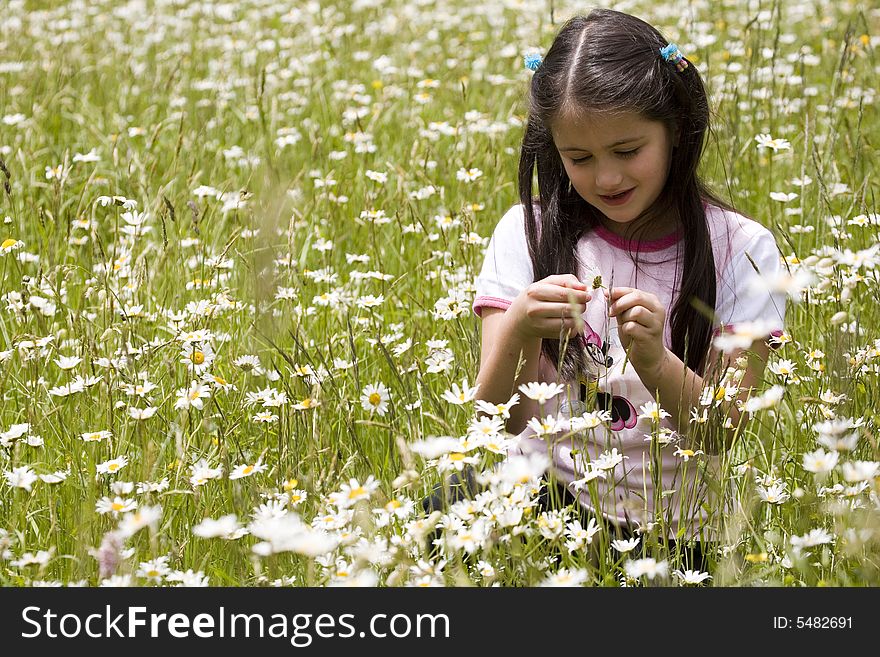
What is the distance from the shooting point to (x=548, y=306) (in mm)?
1804

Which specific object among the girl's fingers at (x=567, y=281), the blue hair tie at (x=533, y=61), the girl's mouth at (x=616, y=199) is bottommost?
the girl's fingers at (x=567, y=281)

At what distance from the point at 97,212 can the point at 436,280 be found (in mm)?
1173

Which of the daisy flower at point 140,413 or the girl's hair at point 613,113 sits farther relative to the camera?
the girl's hair at point 613,113

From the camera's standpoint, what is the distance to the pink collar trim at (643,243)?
85.7 inches

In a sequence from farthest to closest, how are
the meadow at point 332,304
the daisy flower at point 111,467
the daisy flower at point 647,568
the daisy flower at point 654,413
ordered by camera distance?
the daisy flower at point 111,467
the daisy flower at point 654,413
the meadow at point 332,304
the daisy flower at point 647,568

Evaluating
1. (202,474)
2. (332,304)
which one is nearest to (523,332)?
(202,474)

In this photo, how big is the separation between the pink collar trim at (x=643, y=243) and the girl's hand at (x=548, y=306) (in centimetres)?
39

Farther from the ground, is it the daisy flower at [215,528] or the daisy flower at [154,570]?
the daisy flower at [215,528]

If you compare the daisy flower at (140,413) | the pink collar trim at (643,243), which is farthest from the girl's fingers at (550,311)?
the daisy flower at (140,413)

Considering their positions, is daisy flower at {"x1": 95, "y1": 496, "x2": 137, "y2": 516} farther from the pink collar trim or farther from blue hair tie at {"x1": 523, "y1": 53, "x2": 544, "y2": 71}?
blue hair tie at {"x1": 523, "y1": 53, "x2": 544, "y2": 71}

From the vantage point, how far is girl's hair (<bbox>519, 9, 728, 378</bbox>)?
2018mm

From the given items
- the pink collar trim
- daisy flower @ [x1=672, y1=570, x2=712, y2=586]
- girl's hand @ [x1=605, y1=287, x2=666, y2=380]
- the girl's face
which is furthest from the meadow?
the girl's face

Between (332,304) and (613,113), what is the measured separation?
3.12 ft

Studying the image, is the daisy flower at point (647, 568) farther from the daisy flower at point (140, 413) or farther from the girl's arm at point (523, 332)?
the daisy flower at point (140, 413)
